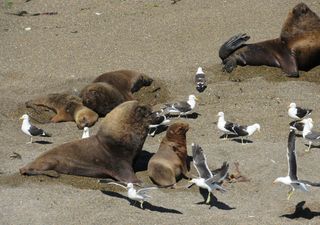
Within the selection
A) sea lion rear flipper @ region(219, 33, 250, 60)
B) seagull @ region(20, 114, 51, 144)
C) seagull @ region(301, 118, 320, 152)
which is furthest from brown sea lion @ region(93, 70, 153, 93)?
seagull @ region(301, 118, 320, 152)

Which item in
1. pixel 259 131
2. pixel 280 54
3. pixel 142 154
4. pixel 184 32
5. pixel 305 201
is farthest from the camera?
pixel 184 32

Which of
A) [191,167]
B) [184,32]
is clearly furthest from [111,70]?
[191,167]

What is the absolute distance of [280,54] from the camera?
1571 cm

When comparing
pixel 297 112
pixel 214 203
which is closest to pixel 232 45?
pixel 297 112

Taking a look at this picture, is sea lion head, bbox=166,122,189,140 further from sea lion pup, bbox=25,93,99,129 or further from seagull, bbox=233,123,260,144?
sea lion pup, bbox=25,93,99,129

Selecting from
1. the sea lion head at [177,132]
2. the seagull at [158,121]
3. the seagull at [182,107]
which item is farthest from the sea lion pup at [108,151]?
the seagull at [182,107]

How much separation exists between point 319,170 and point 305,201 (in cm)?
90

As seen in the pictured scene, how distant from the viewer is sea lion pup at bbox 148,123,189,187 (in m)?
10.5

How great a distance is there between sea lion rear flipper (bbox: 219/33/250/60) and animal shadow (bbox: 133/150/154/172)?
4577mm

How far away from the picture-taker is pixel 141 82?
14.9m

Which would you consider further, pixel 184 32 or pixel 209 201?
pixel 184 32

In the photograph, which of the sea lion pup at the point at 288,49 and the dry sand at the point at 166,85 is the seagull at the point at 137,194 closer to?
the dry sand at the point at 166,85

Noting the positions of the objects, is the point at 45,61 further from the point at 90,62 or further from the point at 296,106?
the point at 296,106

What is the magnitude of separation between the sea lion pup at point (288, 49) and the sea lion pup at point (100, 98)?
2.44m
